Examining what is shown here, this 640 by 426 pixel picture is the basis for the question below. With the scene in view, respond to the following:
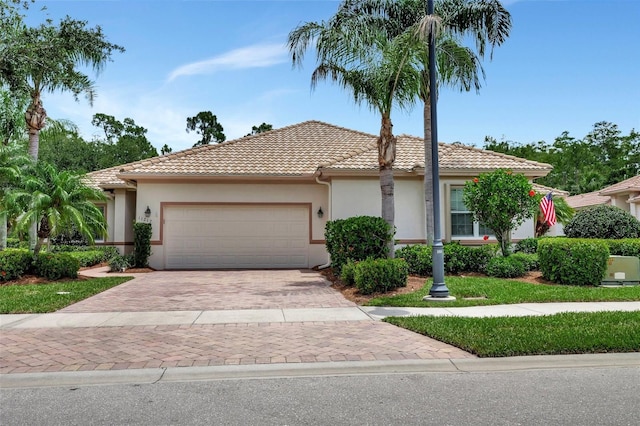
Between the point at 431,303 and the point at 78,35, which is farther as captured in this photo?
the point at 78,35

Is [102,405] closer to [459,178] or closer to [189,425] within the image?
[189,425]

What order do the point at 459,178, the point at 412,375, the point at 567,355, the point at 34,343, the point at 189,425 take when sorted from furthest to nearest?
the point at 459,178, the point at 34,343, the point at 567,355, the point at 412,375, the point at 189,425

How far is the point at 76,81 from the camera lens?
1864cm

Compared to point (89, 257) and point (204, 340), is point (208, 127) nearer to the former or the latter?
point (89, 257)

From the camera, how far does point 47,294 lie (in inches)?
438

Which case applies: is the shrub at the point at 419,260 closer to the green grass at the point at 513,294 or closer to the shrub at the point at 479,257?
the shrub at the point at 479,257

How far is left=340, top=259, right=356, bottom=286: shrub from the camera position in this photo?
12.1m

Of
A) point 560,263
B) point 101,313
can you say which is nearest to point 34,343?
point 101,313

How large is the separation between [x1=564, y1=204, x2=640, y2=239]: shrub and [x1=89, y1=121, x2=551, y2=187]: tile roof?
345 centimetres

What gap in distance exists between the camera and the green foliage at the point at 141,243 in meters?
17.6

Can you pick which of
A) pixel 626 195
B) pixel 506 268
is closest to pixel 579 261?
pixel 506 268

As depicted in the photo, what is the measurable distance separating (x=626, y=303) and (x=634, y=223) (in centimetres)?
539

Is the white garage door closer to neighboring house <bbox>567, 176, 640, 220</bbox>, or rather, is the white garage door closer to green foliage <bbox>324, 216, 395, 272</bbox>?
green foliage <bbox>324, 216, 395, 272</bbox>

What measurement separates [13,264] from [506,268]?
1394 cm
